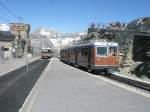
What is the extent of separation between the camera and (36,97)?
15.7 metres

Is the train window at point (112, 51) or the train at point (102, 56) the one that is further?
the train window at point (112, 51)

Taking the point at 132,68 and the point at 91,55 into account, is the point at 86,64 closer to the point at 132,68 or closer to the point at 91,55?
the point at 91,55

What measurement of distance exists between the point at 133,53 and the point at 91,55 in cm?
3154

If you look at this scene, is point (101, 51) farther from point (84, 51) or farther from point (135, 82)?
point (135, 82)

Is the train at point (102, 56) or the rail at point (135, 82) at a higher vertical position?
the train at point (102, 56)

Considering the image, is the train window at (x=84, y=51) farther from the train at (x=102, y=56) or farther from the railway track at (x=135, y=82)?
the railway track at (x=135, y=82)

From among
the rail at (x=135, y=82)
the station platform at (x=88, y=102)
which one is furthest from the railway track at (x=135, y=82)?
the station platform at (x=88, y=102)

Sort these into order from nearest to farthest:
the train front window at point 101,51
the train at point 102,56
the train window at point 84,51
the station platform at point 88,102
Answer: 1. the station platform at point 88,102
2. the train at point 102,56
3. the train front window at point 101,51
4. the train window at point 84,51

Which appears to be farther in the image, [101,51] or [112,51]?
[112,51]

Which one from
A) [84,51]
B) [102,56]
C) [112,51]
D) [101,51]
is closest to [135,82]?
[102,56]

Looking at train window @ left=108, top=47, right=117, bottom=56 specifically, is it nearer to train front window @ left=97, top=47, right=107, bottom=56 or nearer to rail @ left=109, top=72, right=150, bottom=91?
train front window @ left=97, top=47, right=107, bottom=56

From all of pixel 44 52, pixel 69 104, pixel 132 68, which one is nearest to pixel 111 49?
pixel 132 68

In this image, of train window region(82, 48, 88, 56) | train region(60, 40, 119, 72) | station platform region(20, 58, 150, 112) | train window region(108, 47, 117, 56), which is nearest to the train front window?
train region(60, 40, 119, 72)

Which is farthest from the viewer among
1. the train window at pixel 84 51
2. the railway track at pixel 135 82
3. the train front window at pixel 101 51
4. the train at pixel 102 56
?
the train window at pixel 84 51
